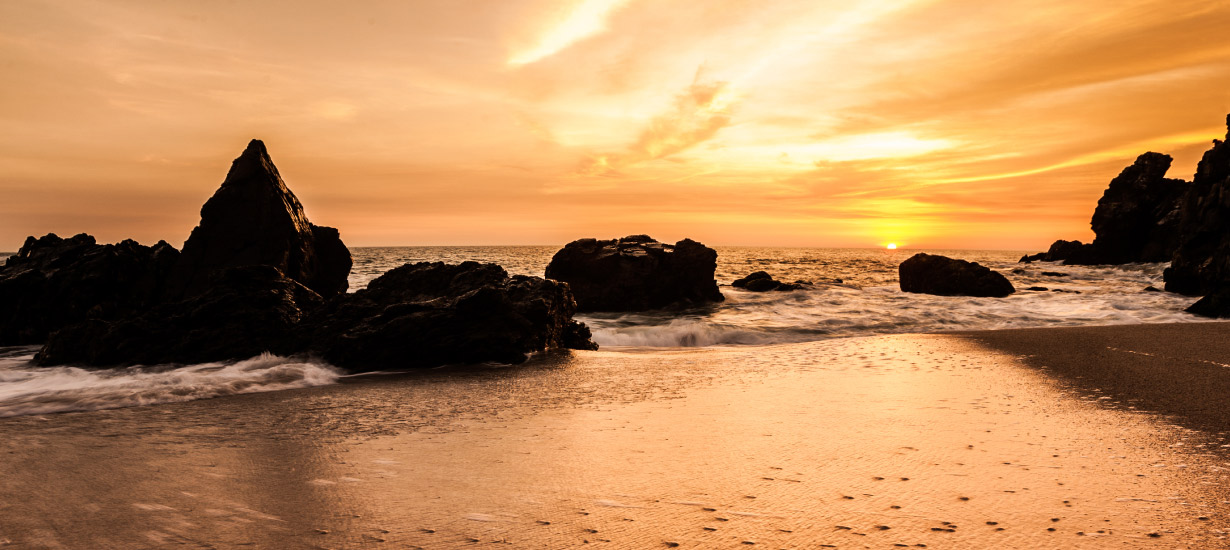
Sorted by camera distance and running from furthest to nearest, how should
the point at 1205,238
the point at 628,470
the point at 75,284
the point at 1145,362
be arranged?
the point at 1205,238 → the point at 75,284 → the point at 1145,362 → the point at 628,470

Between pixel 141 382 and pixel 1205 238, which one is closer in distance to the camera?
pixel 141 382

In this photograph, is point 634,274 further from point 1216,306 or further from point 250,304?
point 1216,306

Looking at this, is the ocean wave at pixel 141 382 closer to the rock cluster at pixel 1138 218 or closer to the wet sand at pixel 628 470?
the wet sand at pixel 628 470

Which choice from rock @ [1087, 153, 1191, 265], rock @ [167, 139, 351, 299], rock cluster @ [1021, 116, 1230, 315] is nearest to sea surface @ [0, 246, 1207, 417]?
rock @ [167, 139, 351, 299]

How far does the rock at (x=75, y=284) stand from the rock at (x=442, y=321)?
25.6 ft

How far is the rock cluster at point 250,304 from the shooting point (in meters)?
9.84

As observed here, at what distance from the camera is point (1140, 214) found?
61625 mm

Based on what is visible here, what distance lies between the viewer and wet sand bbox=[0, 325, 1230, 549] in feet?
10.5

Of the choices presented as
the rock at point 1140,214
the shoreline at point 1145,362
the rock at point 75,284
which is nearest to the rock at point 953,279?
the shoreline at point 1145,362

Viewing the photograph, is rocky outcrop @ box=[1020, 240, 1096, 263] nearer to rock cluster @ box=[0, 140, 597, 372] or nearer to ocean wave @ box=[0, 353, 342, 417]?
rock cluster @ box=[0, 140, 597, 372]

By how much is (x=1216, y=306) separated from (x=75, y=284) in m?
30.0

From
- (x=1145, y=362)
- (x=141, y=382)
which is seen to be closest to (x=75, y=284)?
(x=141, y=382)

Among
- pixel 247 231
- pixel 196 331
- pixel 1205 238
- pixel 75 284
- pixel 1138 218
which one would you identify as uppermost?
pixel 1138 218

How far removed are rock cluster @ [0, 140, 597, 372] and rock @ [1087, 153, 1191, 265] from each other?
69.6 metres
